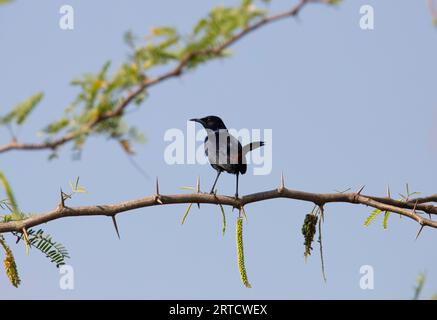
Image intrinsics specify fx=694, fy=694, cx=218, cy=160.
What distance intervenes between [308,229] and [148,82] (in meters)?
3.51

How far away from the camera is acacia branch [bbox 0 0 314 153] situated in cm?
223

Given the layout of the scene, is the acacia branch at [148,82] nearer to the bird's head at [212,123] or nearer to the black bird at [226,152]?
the black bird at [226,152]

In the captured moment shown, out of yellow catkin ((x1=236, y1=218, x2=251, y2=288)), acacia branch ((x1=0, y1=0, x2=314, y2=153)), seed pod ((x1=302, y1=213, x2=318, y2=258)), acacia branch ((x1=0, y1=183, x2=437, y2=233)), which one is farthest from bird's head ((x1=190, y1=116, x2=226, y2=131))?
acacia branch ((x1=0, y1=0, x2=314, y2=153))

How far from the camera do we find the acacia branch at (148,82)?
2229 mm

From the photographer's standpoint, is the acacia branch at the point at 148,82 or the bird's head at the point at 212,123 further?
the bird's head at the point at 212,123

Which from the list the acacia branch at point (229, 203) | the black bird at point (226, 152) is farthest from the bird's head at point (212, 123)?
the acacia branch at point (229, 203)

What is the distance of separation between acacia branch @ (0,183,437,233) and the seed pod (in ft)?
0.62

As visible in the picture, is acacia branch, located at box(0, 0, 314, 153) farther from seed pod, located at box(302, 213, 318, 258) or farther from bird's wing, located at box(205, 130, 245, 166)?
bird's wing, located at box(205, 130, 245, 166)

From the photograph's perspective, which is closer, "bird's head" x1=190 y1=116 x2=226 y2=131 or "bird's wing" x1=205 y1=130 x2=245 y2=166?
"bird's wing" x1=205 y1=130 x2=245 y2=166

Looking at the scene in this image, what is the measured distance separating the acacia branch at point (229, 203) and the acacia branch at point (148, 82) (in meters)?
2.89

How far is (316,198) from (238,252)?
0.90 meters

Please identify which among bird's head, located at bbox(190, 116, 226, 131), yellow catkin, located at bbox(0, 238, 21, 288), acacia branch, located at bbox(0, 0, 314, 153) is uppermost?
bird's head, located at bbox(190, 116, 226, 131)

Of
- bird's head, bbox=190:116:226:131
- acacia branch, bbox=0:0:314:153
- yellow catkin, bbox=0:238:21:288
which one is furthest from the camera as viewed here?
bird's head, bbox=190:116:226:131
